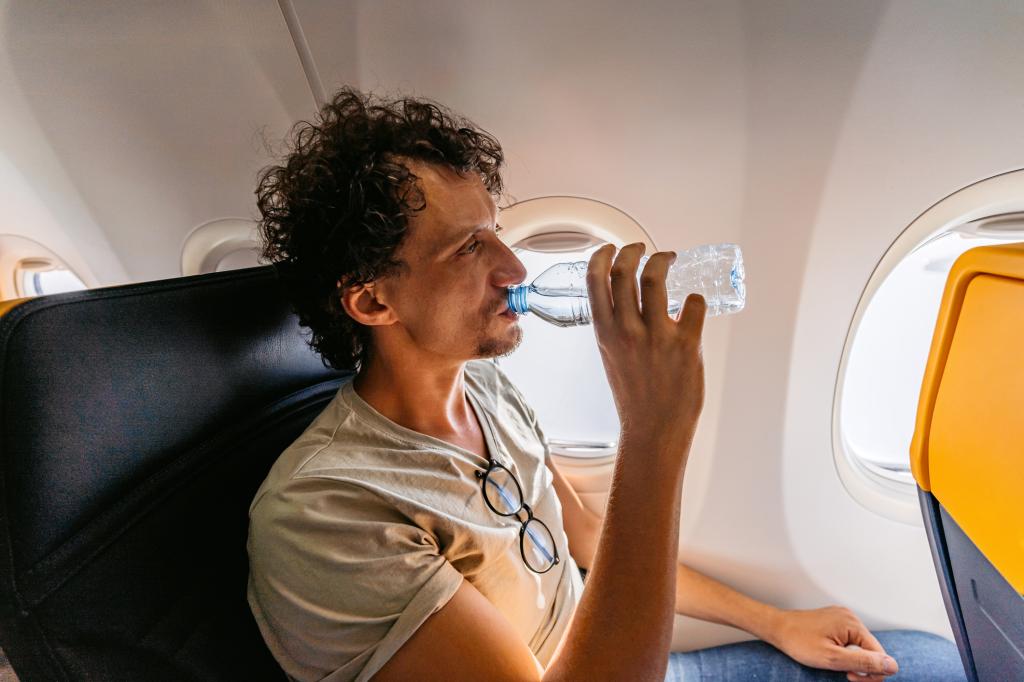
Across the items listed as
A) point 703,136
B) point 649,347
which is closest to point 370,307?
point 649,347

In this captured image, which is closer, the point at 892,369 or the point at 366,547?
the point at 366,547

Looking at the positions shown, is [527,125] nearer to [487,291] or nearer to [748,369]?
[487,291]

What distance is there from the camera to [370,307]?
1.16 meters

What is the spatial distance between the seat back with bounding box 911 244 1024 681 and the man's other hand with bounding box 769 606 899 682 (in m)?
0.50

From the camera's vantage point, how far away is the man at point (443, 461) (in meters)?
0.84

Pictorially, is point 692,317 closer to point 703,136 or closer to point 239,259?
point 703,136

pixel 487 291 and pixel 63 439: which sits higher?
pixel 487 291

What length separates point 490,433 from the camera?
4.19 ft

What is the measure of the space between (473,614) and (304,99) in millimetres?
1241

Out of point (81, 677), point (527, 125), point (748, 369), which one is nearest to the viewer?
point (81, 677)

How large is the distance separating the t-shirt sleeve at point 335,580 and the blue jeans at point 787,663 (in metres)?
1.01

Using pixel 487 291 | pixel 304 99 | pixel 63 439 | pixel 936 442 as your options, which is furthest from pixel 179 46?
pixel 936 442

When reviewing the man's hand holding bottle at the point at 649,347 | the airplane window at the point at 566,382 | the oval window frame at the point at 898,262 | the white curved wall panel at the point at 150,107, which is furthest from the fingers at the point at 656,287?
the airplane window at the point at 566,382

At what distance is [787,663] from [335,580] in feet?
4.29
